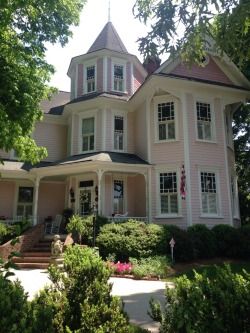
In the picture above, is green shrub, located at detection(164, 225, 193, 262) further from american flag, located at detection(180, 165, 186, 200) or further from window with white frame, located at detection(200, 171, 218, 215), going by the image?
window with white frame, located at detection(200, 171, 218, 215)

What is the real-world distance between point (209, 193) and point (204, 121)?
373 cm

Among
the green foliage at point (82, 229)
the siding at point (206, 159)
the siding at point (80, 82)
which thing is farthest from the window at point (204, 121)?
the siding at point (80, 82)

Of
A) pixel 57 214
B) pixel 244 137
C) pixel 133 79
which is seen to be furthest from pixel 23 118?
pixel 244 137

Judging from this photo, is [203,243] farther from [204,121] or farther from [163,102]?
[163,102]

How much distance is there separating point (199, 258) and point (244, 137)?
40.7ft

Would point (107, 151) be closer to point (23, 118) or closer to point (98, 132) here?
point (98, 132)

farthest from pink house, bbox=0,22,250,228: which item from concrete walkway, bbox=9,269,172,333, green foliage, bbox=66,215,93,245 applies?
concrete walkway, bbox=9,269,172,333

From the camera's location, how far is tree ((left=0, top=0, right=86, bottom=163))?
34.6 ft

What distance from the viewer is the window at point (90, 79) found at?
21828mm

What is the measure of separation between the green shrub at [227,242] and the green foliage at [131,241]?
2.73 m

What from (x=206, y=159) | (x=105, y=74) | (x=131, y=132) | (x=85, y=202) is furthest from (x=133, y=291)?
(x=105, y=74)

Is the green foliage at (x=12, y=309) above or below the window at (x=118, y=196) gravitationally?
below

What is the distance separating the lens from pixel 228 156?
18719 millimetres

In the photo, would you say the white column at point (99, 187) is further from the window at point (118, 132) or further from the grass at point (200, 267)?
the grass at point (200, 267)
